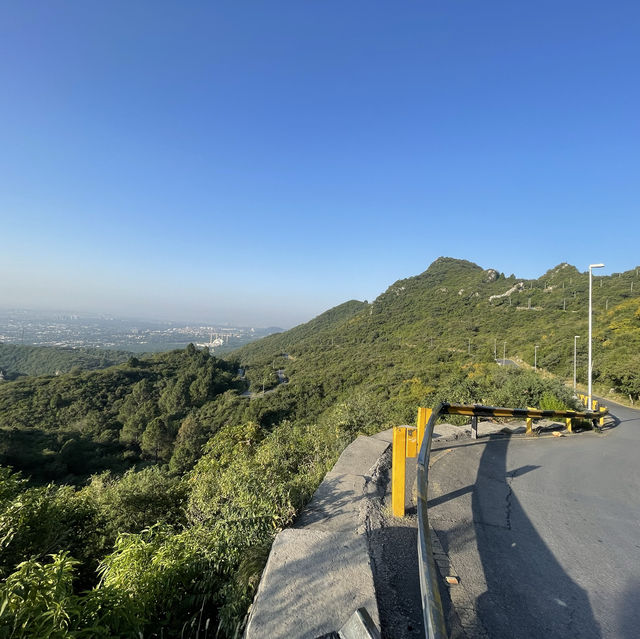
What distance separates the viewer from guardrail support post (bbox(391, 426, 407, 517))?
3059 millimetres

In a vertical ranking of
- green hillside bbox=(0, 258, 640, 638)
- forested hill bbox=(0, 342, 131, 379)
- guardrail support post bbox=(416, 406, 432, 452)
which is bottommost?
forested hill bbox=(0, 342, 131, 379)

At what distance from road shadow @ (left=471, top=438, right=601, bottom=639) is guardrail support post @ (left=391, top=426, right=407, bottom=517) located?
730 millimetres

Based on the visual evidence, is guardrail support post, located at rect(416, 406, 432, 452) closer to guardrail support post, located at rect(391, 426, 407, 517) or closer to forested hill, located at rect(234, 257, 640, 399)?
guardrail support post, located at rect(391, 426, 407, 517)

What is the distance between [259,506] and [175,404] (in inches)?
2071

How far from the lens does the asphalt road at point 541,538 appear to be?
7.07 feet

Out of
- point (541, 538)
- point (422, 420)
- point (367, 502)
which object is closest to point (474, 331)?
point (422, 420)

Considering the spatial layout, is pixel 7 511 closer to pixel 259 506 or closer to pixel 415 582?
pixel 259 506

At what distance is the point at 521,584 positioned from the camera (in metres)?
2.43

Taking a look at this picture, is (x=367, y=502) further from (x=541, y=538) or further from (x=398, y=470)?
(x=541, y=538)

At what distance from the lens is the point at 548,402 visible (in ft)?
29.7

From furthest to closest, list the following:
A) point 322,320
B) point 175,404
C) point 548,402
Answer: point 322,320, point 175,404, point 548,402

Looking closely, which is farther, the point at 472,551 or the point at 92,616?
the point at 472,551

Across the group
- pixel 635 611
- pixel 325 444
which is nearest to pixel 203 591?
pixel 635 611

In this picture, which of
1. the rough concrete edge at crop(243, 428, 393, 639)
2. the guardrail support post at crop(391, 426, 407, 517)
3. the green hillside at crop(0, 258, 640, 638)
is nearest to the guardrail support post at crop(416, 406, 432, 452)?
the rough concrete edge at crop(243, 428, 393, 639)
